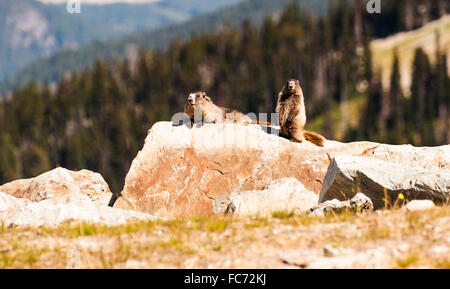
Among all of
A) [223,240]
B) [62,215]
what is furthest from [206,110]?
[223,240]

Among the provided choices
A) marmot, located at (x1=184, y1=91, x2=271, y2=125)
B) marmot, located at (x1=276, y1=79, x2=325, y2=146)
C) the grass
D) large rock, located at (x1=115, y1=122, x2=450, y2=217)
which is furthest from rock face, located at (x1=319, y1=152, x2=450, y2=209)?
marmot, located at (x1=184, y1=91, x2=271, y2=125)

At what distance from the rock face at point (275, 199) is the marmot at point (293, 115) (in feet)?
13.4

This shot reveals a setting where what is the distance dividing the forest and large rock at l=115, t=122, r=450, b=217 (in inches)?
3378

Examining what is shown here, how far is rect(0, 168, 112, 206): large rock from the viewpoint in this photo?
56.4ft

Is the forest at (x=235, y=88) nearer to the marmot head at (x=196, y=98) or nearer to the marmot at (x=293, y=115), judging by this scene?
the marmot head at (x=196, y=98)

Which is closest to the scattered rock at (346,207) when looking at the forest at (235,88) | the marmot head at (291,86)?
the marmot head at (291,86)

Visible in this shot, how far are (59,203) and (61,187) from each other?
192 inches

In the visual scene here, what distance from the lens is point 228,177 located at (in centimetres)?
1630

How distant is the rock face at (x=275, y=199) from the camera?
1212 cm

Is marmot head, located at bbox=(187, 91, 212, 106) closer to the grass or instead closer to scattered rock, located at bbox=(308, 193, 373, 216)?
scattered rock, located at bbox=(308, 193, 373, 216)

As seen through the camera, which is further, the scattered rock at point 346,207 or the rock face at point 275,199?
the rock face at point 275,199

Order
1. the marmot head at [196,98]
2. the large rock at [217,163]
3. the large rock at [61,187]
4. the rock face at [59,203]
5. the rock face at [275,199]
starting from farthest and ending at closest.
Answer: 1. the marmot head at [196,98]
2. the large rock at [61,187]
3. the large rock at [217,163]
4. the rock face at [275,199]
5. the rock face at [59,203]

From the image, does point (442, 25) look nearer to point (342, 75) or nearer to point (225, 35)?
point (342, 75)
